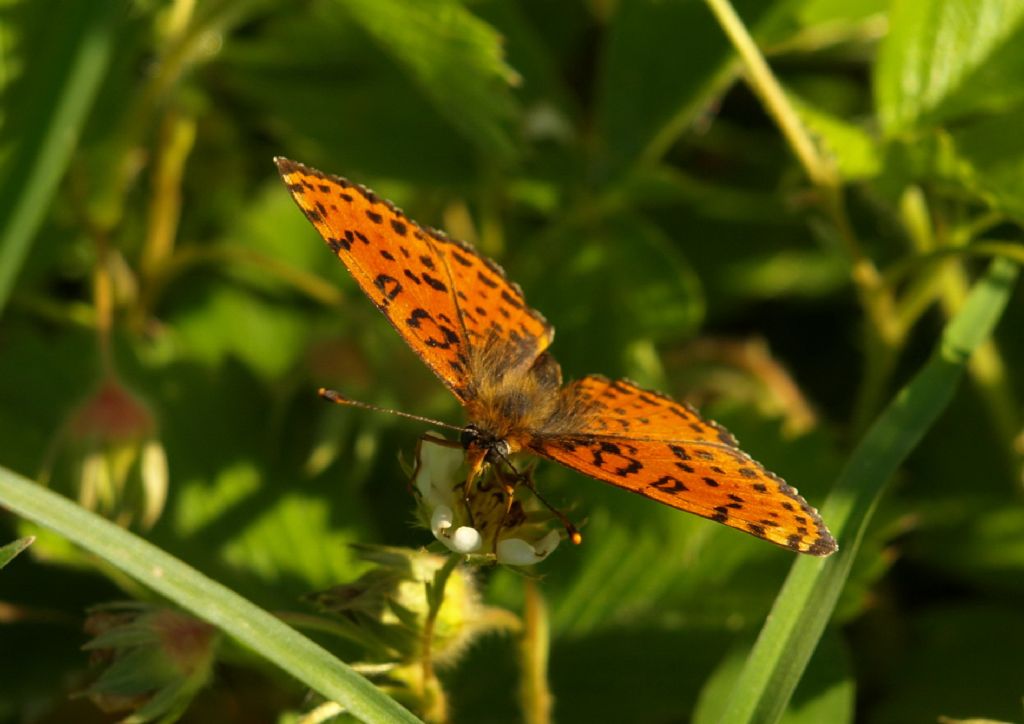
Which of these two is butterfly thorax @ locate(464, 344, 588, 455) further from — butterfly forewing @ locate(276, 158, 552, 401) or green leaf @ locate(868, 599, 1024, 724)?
green leaf @ locate(868, 599, 1024, 724)

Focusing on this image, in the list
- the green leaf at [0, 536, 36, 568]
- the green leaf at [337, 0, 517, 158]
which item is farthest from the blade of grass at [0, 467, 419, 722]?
the green leaf at [337, 0, 517, 158]

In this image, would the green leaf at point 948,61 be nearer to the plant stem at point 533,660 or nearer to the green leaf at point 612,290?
the green leaf at point 612,290

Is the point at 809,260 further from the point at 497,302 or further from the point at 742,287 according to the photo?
the point at 497,302

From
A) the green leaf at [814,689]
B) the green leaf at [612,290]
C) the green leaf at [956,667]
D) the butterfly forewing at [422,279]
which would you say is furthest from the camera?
the green leaf at [612,290]

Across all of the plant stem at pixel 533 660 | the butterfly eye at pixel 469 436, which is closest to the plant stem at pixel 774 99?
the butterfly eye at pixel 469 436

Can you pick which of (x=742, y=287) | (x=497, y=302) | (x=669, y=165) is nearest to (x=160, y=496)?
(x=497, y=302)
